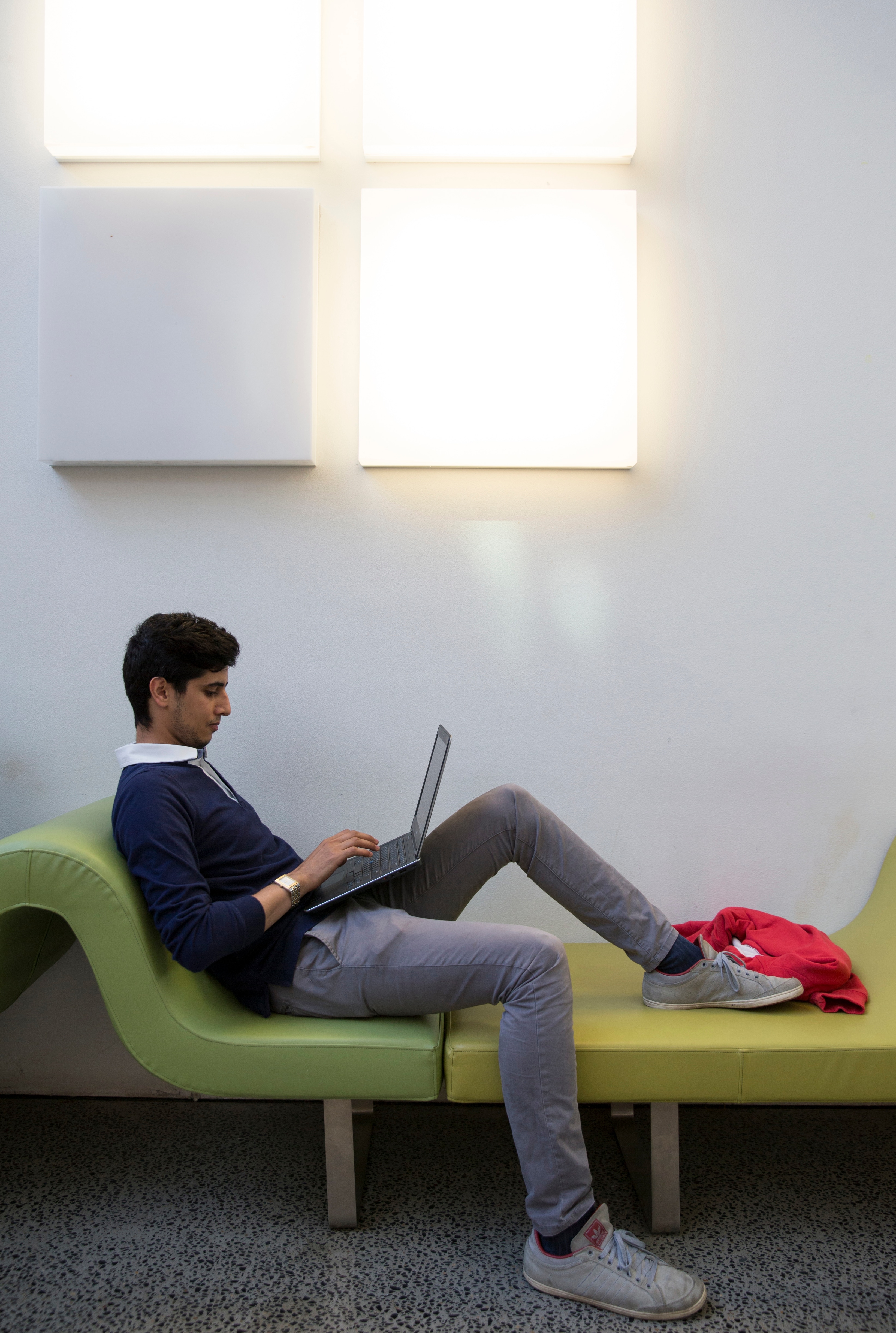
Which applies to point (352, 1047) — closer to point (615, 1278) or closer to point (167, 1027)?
point (167, 1027)

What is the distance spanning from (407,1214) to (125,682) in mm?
1225

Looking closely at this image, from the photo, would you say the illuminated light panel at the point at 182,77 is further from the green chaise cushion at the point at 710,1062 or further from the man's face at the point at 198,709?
the green chaise cushion at the point at 710,1062

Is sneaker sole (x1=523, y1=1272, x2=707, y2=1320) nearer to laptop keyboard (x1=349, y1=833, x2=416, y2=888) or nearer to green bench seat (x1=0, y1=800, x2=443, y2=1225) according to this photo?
green bench seat (x1=0, y1=800, x2=443, y2=1225)

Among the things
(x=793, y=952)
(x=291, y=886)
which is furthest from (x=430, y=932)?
(x=793, y=952)

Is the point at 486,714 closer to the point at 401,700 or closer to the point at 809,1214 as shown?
the point at 401,700

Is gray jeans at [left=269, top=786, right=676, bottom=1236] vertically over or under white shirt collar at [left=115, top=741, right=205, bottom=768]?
under

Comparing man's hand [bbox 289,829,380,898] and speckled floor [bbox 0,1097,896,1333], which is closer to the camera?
speckled floor [bbox 0,1097,896,1333]

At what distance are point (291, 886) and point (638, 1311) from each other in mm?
939

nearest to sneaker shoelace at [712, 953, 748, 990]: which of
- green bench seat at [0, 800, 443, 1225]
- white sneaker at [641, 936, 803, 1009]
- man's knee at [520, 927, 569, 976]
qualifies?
white sneaker at [641, 936, 803, 1009]

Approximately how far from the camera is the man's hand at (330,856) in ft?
5.52

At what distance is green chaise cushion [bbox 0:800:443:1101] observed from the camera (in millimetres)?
1538

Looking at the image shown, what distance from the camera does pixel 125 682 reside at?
70.0 inches

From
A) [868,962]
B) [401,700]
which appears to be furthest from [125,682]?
[868,962]

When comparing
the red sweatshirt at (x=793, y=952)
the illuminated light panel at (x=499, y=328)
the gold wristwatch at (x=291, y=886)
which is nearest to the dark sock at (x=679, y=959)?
the red sweatshirt at (x=793, y=952)
